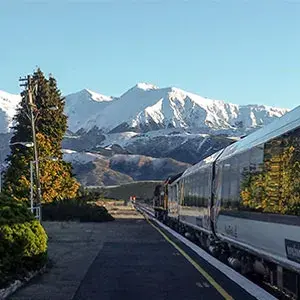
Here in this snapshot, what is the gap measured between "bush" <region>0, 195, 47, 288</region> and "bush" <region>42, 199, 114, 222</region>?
37.2 meters

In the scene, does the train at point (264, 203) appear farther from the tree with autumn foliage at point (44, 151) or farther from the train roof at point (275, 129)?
the tree with autumn foliage at point (44, 151)

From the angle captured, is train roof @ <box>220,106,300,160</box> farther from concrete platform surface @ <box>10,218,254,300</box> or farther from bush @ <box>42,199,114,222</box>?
bush @ <box>42,199,114,222</box>

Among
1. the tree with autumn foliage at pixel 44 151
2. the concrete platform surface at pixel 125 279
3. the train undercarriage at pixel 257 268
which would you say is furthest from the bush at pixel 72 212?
the concrete platform surface at pixel 125 279

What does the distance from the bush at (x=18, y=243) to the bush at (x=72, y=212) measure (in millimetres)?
37169

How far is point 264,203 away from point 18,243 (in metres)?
5.29

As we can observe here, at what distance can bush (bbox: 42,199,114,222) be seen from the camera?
53125mm

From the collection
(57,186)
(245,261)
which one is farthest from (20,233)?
(57,186)

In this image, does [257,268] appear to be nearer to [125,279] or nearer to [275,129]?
[125,279]

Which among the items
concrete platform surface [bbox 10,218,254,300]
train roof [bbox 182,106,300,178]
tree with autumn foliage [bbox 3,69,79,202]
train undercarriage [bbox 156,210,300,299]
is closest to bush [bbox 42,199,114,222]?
tree with autumn foliage [bbox 3,69,79,202]

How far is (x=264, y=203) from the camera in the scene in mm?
11672

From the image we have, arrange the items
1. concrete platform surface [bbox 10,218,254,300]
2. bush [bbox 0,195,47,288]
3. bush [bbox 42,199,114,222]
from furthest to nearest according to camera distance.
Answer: bush [bbox 42,199,114,222]
bush [bbox 0,195,47,288]
concrete platform surface [bbox 10,218,254,300]

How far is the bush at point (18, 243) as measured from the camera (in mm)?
13555

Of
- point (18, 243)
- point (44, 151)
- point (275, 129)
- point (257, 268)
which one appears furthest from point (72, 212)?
point (275, 129)

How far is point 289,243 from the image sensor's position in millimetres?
9906
